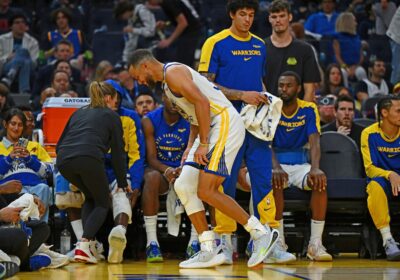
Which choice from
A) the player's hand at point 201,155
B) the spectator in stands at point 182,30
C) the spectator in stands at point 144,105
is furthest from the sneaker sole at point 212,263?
the spectator in stands at point 182,30

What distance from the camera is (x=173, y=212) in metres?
9.52

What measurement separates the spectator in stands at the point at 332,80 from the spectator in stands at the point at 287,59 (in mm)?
3140

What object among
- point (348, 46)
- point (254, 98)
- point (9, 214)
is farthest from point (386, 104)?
point (348, 46)

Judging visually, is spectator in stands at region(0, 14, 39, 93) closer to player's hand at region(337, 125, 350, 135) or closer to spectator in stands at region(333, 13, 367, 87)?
spectator in stands at region(333, 13, 367, 87)

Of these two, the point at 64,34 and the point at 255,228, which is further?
the point at 64,34

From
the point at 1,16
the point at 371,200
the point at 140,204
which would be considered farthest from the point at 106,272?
the point at 1,16

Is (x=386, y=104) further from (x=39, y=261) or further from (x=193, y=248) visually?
(x=39, y=261)

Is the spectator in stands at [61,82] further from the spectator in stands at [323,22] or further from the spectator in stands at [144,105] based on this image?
the spectator in stands at [323,22]

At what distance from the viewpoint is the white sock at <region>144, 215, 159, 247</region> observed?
931 centimetres

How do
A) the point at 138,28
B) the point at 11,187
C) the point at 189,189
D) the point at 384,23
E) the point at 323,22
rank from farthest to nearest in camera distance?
the point at 384,23 → the point at 323,22 → the point at 138,28 → the point at 11,187 → the point at 189,189

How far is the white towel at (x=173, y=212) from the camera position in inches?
372

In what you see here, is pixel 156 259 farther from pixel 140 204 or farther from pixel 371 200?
pixel 371 200

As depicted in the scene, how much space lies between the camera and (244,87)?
8773mm

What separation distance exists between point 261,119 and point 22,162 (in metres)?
2.32
